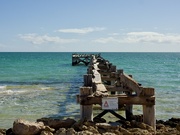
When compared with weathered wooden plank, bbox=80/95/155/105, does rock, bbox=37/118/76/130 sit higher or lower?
lower

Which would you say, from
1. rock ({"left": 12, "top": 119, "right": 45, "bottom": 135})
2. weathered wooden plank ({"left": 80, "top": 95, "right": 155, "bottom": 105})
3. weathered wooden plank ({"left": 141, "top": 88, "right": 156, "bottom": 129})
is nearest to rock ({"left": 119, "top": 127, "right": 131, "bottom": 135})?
weathered wooden plank ({"left": 80, "top": 95, "right": 155, "bottom": 105})

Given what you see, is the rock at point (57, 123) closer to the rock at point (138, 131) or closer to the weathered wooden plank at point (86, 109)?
the weathered wooden plank at point (86, 109)

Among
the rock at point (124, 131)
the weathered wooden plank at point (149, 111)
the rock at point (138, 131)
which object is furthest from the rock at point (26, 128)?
the weathered wooden plank at point (149, 111)

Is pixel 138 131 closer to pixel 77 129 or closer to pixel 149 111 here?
pixel 149 111

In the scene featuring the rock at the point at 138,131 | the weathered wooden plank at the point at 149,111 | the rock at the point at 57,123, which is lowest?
the rock at the point at 138,131

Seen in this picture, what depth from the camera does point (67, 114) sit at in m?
11.7

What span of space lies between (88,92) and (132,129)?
3.81 feet

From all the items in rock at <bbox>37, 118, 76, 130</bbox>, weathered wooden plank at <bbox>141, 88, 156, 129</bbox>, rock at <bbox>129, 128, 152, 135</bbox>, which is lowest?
rock at <bbox>129, 128, 152, 135</bbox>

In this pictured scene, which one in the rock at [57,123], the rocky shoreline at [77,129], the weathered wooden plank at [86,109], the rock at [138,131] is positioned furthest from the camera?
the weathered wooden plank at [86,109]

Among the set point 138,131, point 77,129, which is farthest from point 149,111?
point 77,129

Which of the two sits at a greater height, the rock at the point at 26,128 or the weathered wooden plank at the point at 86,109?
the weathered wooden plank at the point at 86,109

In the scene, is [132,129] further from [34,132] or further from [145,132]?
[34,132]

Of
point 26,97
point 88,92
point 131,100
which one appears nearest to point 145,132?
point 131,100

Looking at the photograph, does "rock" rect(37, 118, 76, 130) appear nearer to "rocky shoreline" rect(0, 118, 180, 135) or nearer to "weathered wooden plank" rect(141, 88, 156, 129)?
"rocky shoreline" rect(0, 118, 180, 135)
